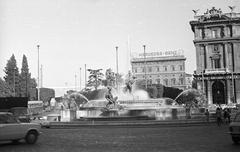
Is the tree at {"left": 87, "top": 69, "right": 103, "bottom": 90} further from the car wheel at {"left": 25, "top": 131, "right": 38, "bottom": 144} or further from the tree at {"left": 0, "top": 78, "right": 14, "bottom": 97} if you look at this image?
the car wheel at {"left": 25, "top": 131, "right": 38, "bottom": 144}

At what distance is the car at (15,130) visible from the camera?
53.9 ft

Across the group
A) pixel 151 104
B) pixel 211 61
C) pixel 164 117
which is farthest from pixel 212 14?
pixel 164 117

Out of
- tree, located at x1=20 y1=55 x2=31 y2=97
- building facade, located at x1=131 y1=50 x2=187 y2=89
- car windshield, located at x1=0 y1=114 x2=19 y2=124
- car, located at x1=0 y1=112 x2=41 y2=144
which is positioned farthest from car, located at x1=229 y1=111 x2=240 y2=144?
building facade, located at x1=131 y1=50 x2=187 y2=89

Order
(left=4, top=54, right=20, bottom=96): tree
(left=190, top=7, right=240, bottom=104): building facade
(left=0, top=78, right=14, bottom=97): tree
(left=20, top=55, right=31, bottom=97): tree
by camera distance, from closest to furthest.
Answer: (left=190, top=7, right=240, bottom=104): building facade, (left=0, top=78, right=14, bottom=97): tree, (left=4, top=54, right=20, bottom=96): tree, (left=20, top=55, right=31, bottom=97): tree

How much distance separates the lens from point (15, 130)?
55.1 feet

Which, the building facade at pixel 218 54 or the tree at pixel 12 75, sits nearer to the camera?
the building facade at pixel 218 54

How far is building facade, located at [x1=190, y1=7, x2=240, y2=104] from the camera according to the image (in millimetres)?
85000

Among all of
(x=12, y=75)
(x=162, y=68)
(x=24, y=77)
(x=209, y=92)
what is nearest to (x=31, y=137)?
(x=209, y=92)

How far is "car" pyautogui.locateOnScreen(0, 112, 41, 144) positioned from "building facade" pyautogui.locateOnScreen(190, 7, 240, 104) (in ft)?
228

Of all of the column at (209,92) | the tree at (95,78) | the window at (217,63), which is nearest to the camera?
the column at (209,92)

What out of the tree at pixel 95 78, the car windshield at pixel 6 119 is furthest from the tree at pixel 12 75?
the car windshield at pixel 6 119

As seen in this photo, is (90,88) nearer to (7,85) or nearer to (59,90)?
(7,85)

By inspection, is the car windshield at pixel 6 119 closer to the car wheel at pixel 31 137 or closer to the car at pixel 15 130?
the car at pixel 15 130

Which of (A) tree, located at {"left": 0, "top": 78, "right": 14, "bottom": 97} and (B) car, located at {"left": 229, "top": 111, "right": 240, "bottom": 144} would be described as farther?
(A) tree, located at {"left": 0, "top": 78, "right": 14, "bottom": 97}
